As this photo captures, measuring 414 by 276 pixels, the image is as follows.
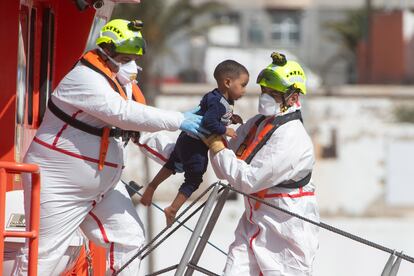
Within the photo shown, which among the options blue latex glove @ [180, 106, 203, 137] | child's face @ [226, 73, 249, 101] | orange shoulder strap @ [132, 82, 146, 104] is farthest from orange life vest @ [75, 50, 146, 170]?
child's face @ [226, 73, 249, 101]

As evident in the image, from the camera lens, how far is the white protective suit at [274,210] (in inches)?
269

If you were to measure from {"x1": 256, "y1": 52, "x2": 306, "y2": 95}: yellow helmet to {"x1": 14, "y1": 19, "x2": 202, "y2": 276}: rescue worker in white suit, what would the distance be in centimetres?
46

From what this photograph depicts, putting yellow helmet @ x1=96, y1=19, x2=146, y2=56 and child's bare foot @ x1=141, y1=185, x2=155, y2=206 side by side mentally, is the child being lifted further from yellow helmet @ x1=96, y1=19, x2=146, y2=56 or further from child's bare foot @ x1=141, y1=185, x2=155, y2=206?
yellow helmet @ x1=96, y1=19, x2=146, y2=56

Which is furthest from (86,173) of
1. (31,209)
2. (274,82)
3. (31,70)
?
(31,70)

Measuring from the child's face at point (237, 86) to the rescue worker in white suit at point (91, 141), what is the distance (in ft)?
0.83

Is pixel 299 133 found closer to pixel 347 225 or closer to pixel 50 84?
pixel 50 84

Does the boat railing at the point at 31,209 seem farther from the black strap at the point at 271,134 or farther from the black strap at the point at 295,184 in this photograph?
the black strap at the point at 295,184

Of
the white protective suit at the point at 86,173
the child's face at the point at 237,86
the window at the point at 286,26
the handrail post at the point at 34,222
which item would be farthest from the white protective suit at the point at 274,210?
the window at the point at 286,26

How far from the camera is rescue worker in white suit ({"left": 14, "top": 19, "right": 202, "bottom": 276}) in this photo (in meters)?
6.82

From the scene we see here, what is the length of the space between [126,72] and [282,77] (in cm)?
88

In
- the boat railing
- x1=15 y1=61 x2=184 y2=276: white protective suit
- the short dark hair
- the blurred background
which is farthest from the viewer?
the blurred background

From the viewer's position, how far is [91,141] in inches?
274

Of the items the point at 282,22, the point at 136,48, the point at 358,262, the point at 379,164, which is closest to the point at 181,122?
the point at 136,48

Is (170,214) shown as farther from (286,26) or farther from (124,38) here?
(286,26)
